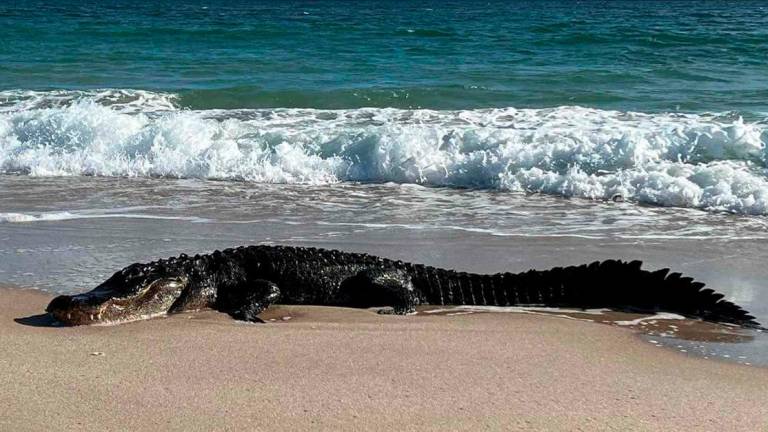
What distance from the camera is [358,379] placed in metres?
5.14

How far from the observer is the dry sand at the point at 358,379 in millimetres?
4578

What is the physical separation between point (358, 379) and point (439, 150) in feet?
29.7

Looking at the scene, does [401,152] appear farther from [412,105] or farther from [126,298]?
[126,298]

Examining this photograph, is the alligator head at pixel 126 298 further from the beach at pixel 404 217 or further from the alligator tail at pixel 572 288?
the alligator tail at pixel 572 288

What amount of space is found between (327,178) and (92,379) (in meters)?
8.44

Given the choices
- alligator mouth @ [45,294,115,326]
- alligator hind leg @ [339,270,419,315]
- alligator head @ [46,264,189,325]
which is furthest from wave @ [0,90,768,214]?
alligator mouth @ [45,294,115,326]

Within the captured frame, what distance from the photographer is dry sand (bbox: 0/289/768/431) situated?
180 inches

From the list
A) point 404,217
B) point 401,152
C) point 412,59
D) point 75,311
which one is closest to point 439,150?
point 401,152

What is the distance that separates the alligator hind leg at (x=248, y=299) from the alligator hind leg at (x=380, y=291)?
0.52m

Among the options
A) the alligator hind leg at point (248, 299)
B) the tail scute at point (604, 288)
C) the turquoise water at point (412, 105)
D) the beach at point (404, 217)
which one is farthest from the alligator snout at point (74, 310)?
the turquoise water at point (412, 105)

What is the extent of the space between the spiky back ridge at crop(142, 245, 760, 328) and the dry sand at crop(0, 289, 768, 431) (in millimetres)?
721

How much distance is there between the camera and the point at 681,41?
26062 millimetres

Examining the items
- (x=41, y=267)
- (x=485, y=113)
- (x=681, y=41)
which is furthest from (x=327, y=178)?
(x=681, y=41)

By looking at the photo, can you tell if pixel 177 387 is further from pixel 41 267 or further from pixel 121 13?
pixel 121 13
